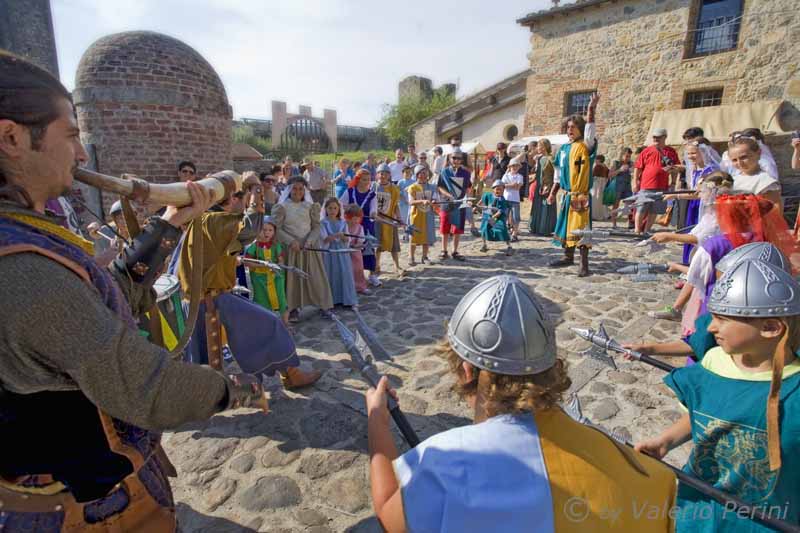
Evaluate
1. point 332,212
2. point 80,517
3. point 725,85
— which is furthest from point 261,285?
point 725,85

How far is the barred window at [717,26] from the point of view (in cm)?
1362

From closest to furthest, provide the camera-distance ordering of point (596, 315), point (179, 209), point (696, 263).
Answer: point (179, 209)
point (696, 263)
point (596, 315)

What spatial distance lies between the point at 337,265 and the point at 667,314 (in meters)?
4.20

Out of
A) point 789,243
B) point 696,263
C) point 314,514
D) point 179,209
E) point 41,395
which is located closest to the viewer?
point 41,395

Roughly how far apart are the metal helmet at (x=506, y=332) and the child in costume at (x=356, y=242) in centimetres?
542

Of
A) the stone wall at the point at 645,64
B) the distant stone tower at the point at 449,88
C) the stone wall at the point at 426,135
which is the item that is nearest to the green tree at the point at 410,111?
the distant stone tower at the point at 449,88

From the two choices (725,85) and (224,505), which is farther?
(725,85)

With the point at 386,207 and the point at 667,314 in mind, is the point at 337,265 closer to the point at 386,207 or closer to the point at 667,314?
the point at 386,207

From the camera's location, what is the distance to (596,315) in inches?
208

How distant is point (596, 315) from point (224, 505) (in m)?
4.52

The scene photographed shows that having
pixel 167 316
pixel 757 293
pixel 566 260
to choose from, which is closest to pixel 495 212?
pixel 566 260

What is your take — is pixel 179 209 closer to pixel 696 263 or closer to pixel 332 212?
pixel 696 263

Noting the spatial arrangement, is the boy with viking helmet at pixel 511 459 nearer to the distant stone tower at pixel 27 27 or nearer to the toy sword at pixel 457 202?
the toy sword at pixel 457 202

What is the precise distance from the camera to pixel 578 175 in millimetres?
6723
